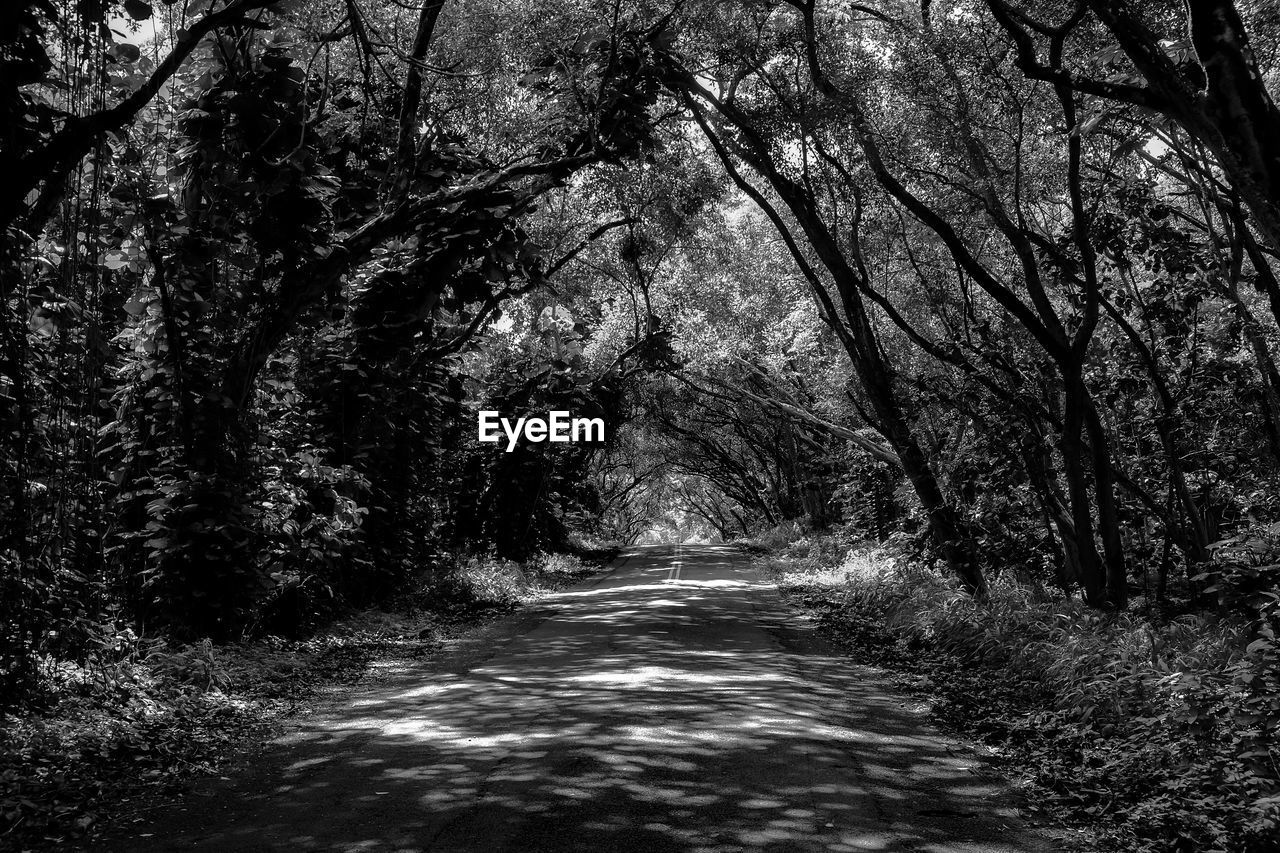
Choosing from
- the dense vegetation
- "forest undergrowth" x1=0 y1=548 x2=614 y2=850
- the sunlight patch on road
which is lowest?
the sunlight patch on road

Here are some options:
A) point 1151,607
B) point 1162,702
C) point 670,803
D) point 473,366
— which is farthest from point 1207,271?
point 473,366

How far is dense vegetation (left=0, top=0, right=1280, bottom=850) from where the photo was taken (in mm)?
6445

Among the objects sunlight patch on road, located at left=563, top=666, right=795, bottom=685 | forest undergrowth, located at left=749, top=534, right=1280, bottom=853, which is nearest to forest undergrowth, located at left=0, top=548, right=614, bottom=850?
sunlight patch on road, located at left=563, top=666, right=795, bottom=685

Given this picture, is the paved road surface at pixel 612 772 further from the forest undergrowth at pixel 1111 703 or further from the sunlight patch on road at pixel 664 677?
the forest undergrowth at pixel 1111 703

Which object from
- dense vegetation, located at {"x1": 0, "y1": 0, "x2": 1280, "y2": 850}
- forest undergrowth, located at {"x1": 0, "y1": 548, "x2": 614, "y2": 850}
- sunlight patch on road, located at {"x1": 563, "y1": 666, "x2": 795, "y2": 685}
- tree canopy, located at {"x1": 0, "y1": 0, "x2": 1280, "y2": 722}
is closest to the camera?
forest undergrowth, located at {"x1": 0, "y1": 548, "x2": 614, "y2": 850}

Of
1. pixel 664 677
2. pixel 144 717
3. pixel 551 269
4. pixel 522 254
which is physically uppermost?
pixel 551 269

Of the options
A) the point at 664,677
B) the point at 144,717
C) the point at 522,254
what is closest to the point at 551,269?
the point at 522,254

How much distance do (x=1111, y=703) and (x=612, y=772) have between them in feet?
12.0

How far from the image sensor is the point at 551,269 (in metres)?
20.1

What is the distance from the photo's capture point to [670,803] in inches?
220

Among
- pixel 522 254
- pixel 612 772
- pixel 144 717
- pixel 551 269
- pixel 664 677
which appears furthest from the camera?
pixel 551 269

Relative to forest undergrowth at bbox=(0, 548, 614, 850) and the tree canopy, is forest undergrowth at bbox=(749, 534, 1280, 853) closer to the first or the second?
A: the tree canopy

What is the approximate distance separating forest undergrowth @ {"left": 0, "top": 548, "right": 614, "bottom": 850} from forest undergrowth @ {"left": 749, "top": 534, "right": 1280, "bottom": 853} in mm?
5200

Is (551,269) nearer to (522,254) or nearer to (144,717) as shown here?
(522,254)
